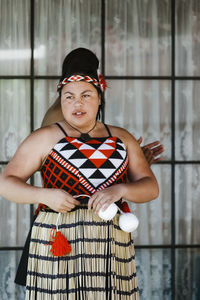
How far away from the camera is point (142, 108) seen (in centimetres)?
353

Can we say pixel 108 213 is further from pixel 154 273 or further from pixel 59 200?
pixel 154 273

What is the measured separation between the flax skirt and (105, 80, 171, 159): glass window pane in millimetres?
1786

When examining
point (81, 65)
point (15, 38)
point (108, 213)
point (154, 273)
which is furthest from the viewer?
point (154, 273)

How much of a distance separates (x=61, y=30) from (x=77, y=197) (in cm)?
198

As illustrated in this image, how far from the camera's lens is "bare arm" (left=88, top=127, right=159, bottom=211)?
5.45ft

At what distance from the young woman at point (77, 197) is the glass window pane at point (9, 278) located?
1.78m

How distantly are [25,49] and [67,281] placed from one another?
213cm

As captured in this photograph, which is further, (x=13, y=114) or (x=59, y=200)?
(x=13, y=114)

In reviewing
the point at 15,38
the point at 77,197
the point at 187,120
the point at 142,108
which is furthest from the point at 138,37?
the point at 77,197

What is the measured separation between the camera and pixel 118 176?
1811 millimetres

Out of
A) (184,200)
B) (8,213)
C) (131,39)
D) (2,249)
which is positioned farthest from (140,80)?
(2,249)

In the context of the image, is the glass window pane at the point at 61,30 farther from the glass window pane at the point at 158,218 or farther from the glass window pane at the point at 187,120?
the glass window pane at the point at 158,218

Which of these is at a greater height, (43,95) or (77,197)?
(43,95)

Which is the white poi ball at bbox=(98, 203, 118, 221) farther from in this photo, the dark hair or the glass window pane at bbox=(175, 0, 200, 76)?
the glass window pane at bbox=(175, 0, 200, 76)
